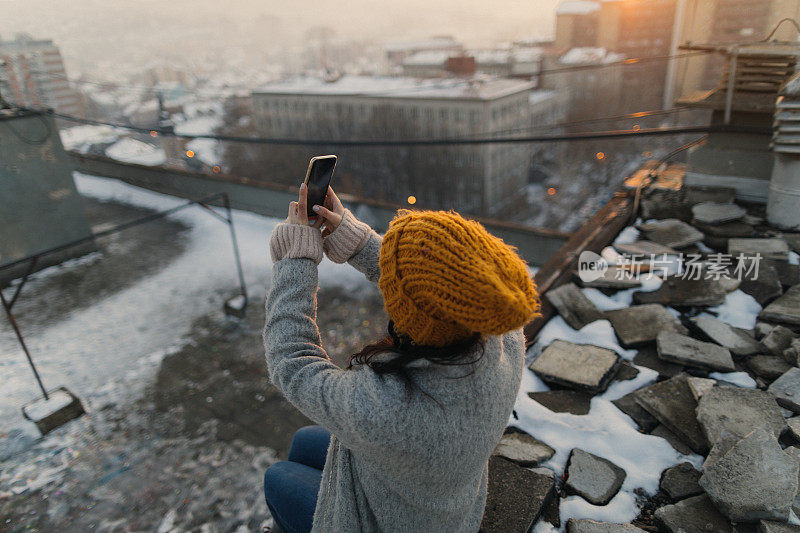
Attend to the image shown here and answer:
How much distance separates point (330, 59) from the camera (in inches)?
4326

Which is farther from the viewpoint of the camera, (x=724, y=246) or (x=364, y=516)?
(x=724, y=246)

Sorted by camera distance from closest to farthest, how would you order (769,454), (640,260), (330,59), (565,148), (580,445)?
1. (769,454)
2. (580,445)
3. (640,260)
4. (565,148)
5. (330,59)

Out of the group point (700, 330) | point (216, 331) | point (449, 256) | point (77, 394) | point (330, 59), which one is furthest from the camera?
point (330, 59)

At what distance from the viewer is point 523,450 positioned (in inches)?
82.0

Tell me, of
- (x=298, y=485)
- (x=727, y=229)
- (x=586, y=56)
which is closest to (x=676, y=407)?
(x=298, y=485)

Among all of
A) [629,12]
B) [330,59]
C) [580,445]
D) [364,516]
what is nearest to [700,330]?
[580,445]

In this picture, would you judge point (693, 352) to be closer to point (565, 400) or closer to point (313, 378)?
point (565, 400)

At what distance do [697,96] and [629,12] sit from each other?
4783cm

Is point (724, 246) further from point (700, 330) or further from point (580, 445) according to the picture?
point (580, 445)

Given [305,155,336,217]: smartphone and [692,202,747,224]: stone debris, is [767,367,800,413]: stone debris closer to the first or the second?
[692,202,747,224]: stone debris

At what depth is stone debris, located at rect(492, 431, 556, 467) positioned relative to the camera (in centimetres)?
203

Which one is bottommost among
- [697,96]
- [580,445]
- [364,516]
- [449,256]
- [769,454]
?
[580,445]

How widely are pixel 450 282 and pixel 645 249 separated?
11.5 ft

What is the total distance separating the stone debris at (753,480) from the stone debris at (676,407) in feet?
0.91
